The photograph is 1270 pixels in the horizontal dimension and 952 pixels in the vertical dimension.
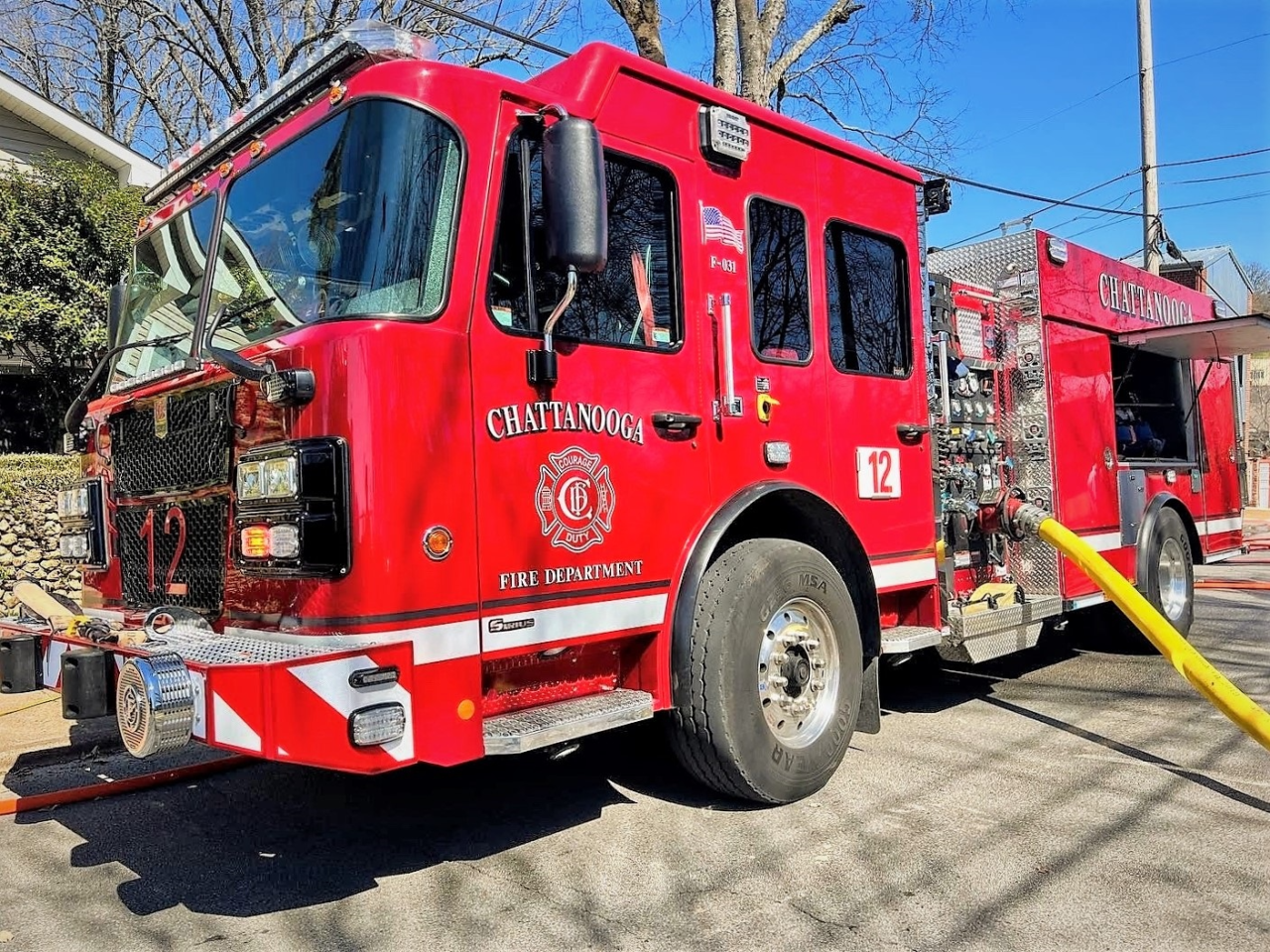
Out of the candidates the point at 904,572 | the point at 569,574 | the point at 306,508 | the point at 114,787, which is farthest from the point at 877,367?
the point at 114,787

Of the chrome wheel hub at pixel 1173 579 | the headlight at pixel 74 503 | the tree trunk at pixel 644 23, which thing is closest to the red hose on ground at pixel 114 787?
the headlight at pixel 74 503

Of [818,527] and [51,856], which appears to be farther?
[818,527]

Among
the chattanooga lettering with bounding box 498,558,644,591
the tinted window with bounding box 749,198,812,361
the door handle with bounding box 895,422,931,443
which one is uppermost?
the tinted window with bounding box 749,198,812,361

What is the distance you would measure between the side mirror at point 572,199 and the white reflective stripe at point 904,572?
2.35 m

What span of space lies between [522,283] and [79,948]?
2516mm

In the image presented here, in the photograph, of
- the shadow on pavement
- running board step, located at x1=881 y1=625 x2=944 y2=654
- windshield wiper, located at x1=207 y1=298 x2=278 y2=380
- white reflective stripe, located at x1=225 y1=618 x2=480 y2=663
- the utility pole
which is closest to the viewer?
white reflective stripe, located at x1=225 y1=618 x2=480 y2=663

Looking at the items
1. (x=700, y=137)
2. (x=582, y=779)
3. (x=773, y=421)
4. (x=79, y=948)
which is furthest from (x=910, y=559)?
(x=79, y=948)

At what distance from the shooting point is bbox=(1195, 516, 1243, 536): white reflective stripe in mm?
8016

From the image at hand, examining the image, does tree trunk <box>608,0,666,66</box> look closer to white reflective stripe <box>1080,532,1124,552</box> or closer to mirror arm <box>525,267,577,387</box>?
white reflective stripe <box>1080,532,1124,552</box>

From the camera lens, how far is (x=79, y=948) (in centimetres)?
304

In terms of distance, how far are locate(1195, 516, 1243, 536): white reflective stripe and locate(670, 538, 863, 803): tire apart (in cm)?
505

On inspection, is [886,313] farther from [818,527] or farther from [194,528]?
[194,528]

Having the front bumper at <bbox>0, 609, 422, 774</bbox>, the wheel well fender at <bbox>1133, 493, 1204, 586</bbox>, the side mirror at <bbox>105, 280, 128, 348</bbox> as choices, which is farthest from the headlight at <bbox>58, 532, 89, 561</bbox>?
the wheel well fender at <bbox>1133, 493, 1204, 586</bbox>

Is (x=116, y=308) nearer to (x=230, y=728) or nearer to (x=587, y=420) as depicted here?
(x=587, y=420)
